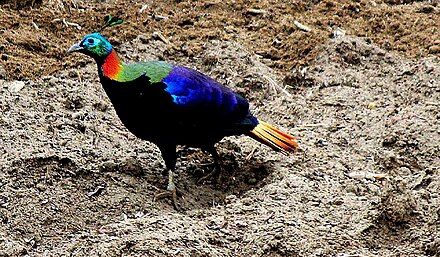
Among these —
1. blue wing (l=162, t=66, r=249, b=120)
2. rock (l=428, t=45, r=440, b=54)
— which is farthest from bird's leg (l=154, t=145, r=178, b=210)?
rock (l=428, t=45, r=440, b=54)

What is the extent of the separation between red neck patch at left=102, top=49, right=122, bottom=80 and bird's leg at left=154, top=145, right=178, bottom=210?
52 centimetres

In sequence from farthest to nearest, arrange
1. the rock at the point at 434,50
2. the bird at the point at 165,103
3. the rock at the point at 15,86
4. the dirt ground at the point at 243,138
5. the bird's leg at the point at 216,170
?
1. the rock at the point at 434,50
2. the rock at the point at 15,86
3. the bird's leg at the point at 216,170
4. the bird at the point at 165,103
5. the dirt ground at the point at 243,138

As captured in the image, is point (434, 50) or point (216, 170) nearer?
point (216, 170)

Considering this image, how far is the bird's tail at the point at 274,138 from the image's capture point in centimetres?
506

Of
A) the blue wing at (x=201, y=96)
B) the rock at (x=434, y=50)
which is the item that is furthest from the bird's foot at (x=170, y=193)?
the rock at (x=434, y=50)

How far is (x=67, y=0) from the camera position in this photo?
24.1ft

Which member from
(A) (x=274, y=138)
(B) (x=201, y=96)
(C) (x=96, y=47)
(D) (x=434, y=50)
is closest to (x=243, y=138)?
(A) (x=274, y=138)

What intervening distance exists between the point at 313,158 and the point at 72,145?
5.16 ft

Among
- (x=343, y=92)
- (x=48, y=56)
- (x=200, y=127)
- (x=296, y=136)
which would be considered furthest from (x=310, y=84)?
(x=48, y=56)

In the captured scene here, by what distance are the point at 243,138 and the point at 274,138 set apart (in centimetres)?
51

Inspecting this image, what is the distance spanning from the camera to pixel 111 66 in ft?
15.5

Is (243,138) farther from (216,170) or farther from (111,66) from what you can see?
(111,66)

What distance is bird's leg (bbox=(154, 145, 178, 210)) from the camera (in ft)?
15.5

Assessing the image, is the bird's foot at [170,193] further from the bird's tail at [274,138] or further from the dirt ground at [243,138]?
the bird's tail at [274,138]
